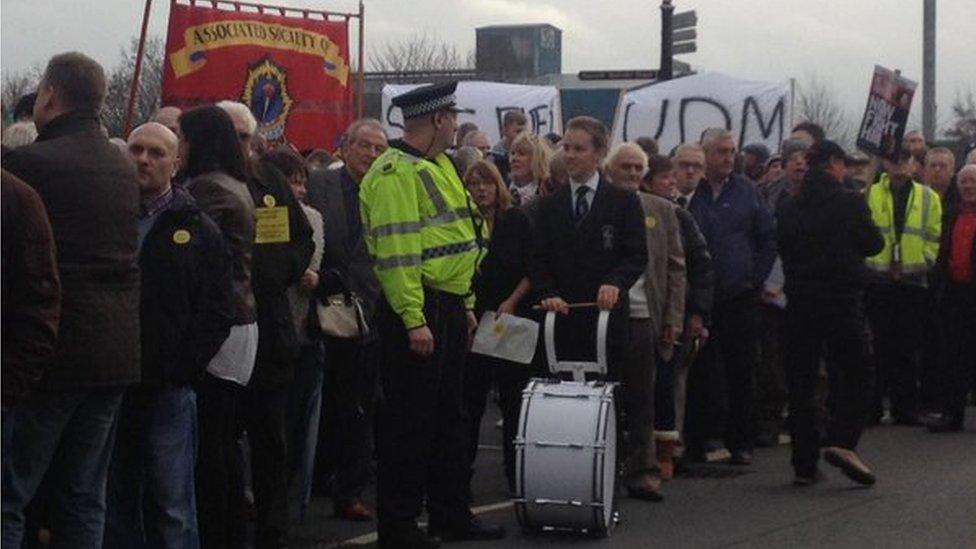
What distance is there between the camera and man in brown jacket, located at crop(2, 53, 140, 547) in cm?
689

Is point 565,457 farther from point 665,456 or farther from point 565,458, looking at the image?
point 665,456

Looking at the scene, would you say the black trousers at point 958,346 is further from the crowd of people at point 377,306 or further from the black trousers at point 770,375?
the black trousers at point 770,375

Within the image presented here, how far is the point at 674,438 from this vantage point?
11664 millimetres

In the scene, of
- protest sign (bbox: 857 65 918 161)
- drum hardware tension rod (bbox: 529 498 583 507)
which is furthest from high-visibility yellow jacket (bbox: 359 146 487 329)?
protest sign (bbox: 857 65 918 161)

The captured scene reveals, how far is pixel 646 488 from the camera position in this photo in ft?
36.1

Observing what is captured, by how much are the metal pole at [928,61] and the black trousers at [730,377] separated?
1670 cm

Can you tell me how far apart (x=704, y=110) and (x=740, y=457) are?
22.1 feet

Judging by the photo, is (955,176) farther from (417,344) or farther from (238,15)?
(417,344)

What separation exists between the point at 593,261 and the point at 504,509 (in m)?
1.52

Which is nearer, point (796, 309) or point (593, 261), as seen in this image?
point (593, 261)

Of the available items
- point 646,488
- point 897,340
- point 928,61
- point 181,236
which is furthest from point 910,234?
point 928,61

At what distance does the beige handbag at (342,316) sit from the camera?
9.92 meters

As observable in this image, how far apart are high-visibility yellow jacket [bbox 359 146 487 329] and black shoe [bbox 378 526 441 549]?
0.98 meters

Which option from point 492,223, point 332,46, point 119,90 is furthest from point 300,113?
point 119,90
